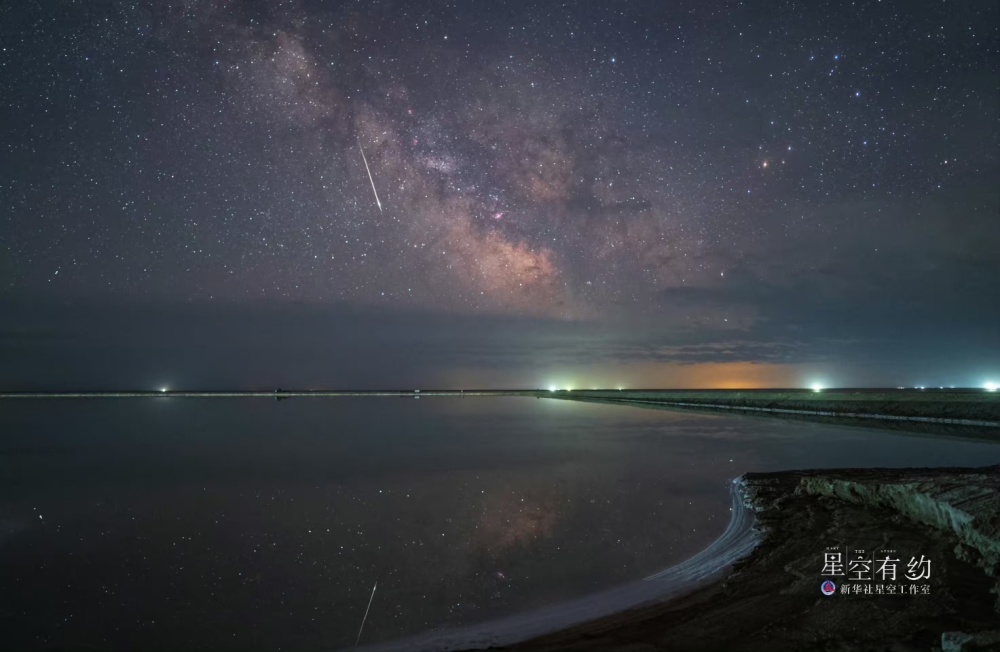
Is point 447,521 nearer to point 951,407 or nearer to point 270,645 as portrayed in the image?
point 270,645

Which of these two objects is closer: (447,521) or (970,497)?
(970,497)

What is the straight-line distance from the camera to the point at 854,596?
4871mm

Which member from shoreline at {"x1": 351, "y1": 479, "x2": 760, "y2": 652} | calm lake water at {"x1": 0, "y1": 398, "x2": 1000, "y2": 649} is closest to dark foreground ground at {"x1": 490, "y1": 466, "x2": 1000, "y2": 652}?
shoreline at {"x1": 351, "y1": 479, "x2": 760, "y2": 652}

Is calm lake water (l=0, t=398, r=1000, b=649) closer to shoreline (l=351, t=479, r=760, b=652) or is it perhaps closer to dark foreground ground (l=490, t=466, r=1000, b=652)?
shoreline (l=351, t=479, r=760, b=652)

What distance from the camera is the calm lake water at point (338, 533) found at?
523cm

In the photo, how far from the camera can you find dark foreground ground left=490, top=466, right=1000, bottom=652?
4109 mm

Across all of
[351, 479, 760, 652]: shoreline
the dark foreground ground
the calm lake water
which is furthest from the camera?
the calm lake water

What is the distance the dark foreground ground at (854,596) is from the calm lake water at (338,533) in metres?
1.09

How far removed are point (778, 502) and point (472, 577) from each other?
18.8 ft

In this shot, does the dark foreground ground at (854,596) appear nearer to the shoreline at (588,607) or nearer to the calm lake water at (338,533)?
the shoreline at (588,607)

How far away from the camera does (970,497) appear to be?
6.38 m

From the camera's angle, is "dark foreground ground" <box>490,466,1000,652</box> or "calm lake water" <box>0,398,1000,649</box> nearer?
"dark foreground ground" <box>490,466,1000,652</box>

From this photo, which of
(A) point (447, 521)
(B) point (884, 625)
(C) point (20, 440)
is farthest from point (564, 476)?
(C) point (20, 440)

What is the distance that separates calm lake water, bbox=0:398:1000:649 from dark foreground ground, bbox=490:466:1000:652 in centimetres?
109
